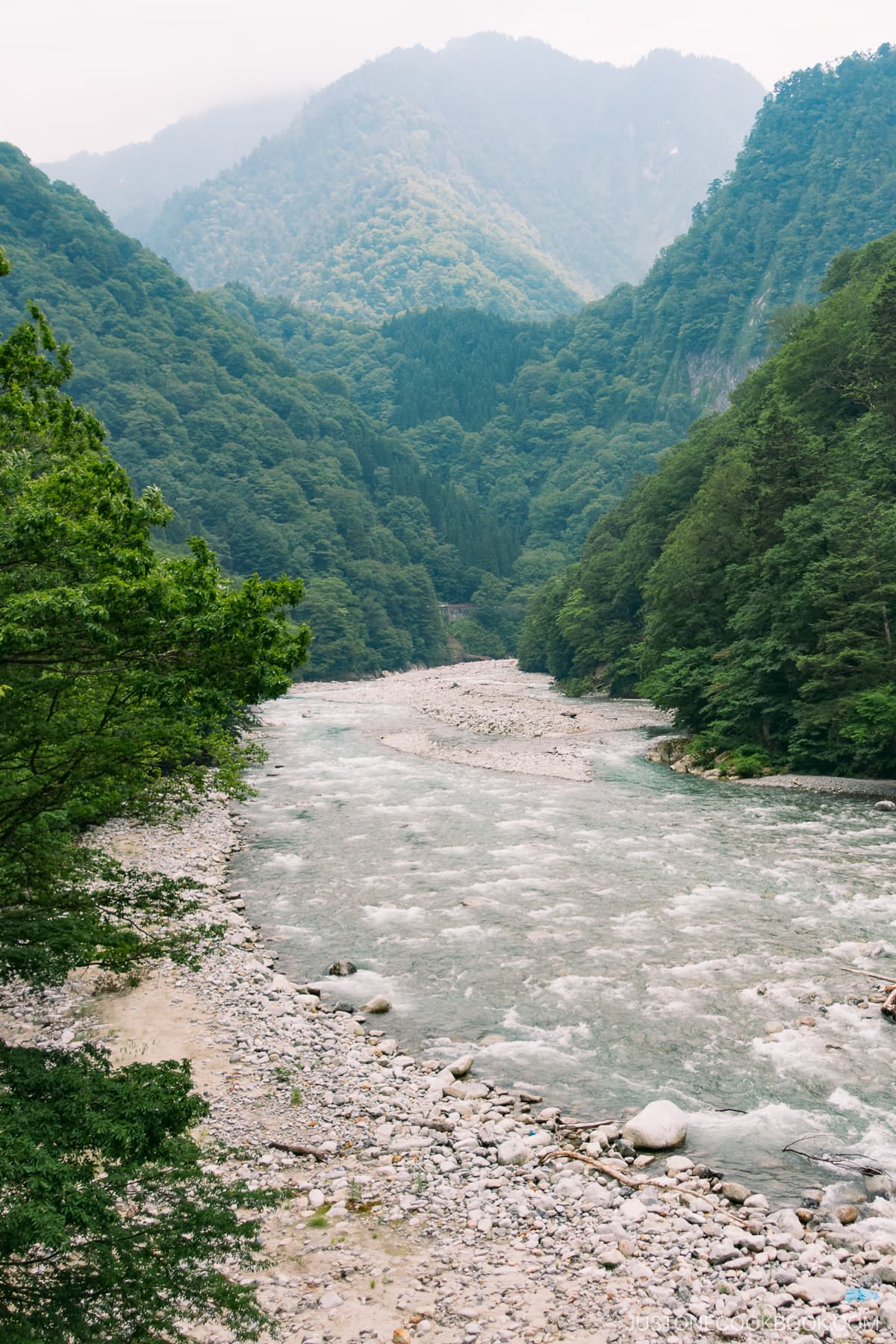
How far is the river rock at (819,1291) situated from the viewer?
23.6 feet

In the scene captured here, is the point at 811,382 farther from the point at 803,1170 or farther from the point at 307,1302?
the point at 307,1302

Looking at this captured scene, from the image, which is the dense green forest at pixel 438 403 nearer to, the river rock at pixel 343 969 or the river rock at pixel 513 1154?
the river rock at pixel 343 969

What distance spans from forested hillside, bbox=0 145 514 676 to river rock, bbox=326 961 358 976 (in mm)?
80090

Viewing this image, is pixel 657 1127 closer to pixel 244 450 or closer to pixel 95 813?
pixel 95 813

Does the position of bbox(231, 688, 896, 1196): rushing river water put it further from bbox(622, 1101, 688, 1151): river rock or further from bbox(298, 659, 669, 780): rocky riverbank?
bbox(298, 659, 669, 780): rocky riverbank

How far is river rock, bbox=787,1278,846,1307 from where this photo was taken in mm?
7188

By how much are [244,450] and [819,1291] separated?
126 m

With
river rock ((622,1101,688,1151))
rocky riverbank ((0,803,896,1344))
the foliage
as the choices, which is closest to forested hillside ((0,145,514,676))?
rocky riverbank ((0,803,896,1344))

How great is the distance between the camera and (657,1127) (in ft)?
32.5

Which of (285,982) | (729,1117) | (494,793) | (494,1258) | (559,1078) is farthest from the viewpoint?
(494,793)

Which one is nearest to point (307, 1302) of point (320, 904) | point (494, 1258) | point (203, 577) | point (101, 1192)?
point (494, 1258)

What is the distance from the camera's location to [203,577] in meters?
7.42

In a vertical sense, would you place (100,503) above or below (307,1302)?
above

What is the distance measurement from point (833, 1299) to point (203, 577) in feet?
26.8
